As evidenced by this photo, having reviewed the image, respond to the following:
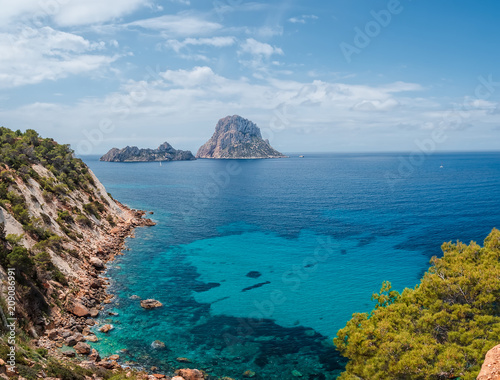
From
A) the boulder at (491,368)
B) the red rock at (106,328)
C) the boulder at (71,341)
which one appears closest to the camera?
the boulder at (491,368)

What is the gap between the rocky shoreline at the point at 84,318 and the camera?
99.2 ft

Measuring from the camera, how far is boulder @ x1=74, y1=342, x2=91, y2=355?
31.5 metres

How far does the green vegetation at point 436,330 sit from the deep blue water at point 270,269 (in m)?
9.34

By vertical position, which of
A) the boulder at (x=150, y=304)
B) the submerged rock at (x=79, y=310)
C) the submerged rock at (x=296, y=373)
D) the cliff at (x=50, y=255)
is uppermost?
the cliff at (x=50, y=255)

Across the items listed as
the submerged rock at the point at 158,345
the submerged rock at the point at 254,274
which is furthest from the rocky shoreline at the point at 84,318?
the submerged rock at the point at 254,274

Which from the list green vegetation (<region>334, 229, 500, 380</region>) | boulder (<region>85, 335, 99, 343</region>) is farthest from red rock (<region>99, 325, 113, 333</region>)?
green vegetation (<region>334, 229, 500, 380</region>)

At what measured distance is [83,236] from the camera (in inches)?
2387

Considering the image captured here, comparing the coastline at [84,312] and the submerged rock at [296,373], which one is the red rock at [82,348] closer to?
the coastline at [84,312]

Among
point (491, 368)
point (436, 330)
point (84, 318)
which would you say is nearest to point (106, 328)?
point (84, 318)

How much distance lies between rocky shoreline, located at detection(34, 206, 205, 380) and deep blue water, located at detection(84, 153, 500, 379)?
1773 mm

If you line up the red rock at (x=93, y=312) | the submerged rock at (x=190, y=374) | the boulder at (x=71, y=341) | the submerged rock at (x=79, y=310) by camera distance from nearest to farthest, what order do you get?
the submerged rock at (x=190, y=374) < the boulder at (x=71, y=341) < the submerged rock at (x=79, y=310) < the red rock at (x=93, y=312)

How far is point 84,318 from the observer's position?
127ft

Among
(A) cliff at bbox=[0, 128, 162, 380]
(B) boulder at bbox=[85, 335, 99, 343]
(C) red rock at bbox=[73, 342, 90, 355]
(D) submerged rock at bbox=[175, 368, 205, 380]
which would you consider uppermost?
(A) cliff at bbox=[0, 128, 162, 380]

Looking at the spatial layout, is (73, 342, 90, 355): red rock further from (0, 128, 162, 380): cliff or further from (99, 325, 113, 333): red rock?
(99, 325, 113, 333): red rock
